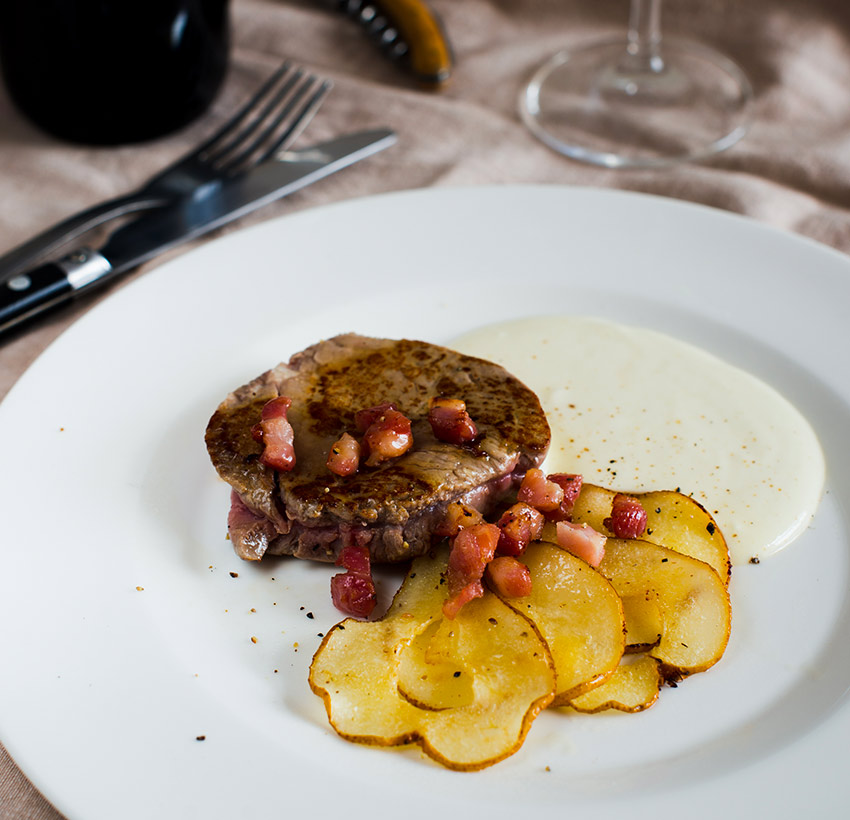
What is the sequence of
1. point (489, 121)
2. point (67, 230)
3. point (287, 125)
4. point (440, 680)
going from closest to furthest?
point (440, 680) → point (67, 230) → point (287, 125) → point (489, 121)

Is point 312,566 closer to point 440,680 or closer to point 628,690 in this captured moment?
point 440,680

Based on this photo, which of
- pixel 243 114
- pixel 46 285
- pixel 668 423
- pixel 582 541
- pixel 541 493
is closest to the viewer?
pixel 582 541

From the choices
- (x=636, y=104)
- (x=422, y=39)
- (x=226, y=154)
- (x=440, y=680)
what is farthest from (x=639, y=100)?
(x=440, y=680)

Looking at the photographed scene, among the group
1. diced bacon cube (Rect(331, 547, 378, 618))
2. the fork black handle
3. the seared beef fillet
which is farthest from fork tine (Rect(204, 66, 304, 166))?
diced bacon cube (Rect(331, 547, 378, 618))

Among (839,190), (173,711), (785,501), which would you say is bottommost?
(839,190)

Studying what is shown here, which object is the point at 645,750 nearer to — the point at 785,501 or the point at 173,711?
the point at 785,501

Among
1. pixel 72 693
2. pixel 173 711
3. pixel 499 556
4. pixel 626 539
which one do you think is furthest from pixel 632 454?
pixel 72 693
